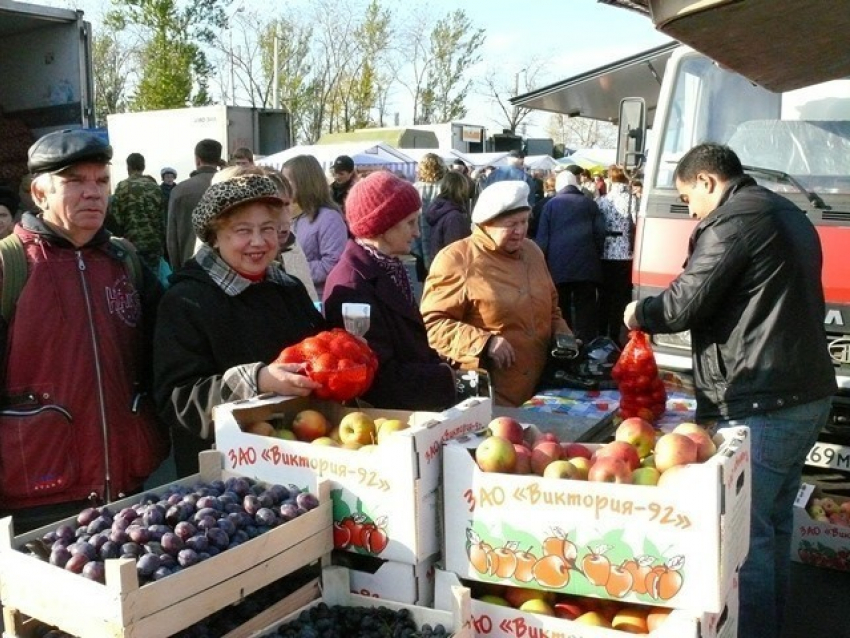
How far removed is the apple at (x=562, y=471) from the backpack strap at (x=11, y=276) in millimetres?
1612

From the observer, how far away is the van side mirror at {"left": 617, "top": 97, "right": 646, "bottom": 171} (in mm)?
5000

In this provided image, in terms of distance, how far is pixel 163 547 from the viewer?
1.95 meters

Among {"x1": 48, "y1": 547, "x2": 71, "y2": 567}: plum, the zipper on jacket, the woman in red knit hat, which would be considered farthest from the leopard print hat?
{"x1": 48, "y1": 547, "x2": 71, "y2": 567}: plum

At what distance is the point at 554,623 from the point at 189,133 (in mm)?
16267

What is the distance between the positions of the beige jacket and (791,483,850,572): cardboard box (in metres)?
1.53

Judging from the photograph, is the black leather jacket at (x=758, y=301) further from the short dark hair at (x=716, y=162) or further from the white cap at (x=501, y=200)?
the white cap at (x=501, y=200)

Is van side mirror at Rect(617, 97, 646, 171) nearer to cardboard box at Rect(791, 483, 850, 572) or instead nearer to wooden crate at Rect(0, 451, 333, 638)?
cardboard box at Rect(791, 483, 850, 572)

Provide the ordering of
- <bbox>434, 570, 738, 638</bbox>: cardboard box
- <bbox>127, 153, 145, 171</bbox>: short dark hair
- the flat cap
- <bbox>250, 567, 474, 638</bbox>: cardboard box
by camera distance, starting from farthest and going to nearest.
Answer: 1. <bbox>127, 153, 145, 171</bbox>: short dark hair
2. the flat cap
3. <bbox>250, 567, 474, 638</bbox>: cardboard box
4. <bbox>434, 570, 738, 638</bbox>: cardboard box

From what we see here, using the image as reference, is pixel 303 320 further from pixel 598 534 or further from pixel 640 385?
pixel 640 385

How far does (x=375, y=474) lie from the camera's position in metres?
2.20

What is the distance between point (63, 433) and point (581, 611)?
1.58 m

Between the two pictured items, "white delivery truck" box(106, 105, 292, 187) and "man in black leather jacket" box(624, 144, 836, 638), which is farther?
"white delivery truck" box(106, 105, 292, 187)

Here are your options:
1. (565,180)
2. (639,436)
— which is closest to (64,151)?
(639,436)

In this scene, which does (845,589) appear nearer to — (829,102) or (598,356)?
(598,356)
